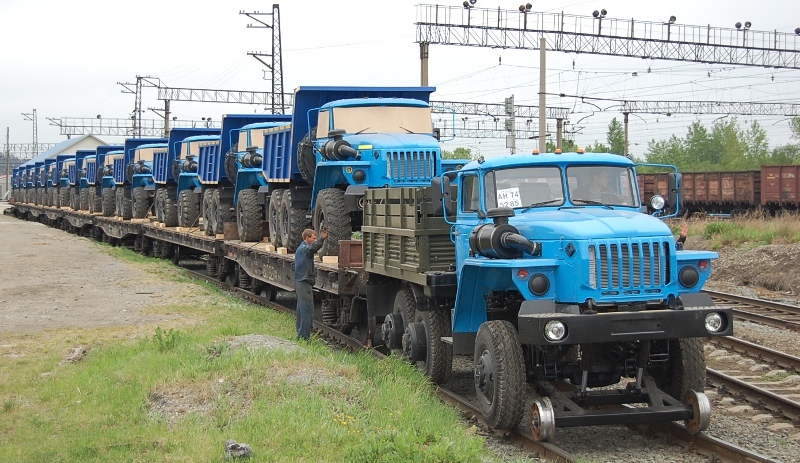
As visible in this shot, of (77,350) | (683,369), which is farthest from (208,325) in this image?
(683,369)

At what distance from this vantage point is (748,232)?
25.9m

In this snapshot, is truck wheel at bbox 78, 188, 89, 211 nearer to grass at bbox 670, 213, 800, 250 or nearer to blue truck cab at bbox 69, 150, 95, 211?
blue truck cab at bbox 69, 150, 95, 211

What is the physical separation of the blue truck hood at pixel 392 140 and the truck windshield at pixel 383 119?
0.18 metres

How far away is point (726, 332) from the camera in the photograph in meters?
7.77

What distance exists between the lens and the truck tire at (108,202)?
34281 millimetres

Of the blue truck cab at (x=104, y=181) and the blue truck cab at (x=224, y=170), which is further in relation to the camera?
the blue truck cab at (x=104, y=181)

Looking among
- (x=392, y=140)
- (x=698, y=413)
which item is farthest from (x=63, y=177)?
(x=698, y=413)

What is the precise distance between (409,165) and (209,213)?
9064 mm

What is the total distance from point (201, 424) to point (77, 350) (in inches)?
207

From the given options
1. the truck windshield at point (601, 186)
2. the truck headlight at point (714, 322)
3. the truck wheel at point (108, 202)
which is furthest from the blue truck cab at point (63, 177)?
the truck headlight at point (714, 322)

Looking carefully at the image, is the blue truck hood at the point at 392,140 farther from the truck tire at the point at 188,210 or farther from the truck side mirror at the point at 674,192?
the truck tire at the point at 188,210

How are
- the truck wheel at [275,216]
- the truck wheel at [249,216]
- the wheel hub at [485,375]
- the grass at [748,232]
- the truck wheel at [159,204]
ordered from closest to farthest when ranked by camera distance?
the wheel hub at [485,375] < the truck wheel at [275,216] < the truck wheel at [249,216] < the grass at [748,232] < the truck wheel at [159,204]

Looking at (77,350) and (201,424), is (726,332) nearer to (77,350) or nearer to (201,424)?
(201,424)

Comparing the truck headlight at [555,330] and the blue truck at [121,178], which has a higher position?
the blue truck at [121,178]
